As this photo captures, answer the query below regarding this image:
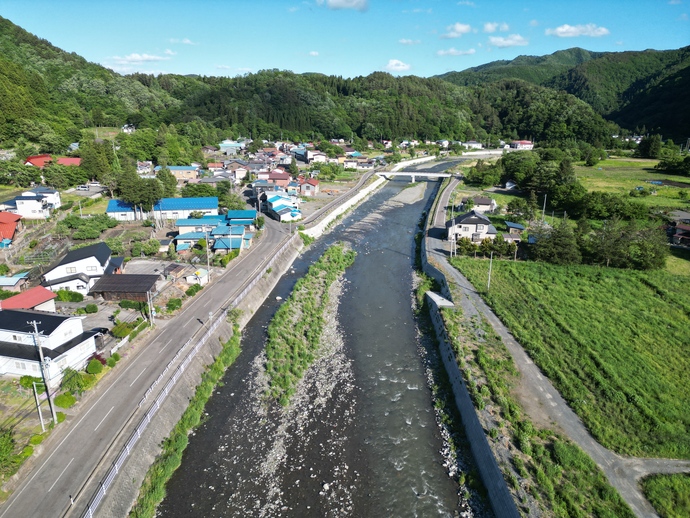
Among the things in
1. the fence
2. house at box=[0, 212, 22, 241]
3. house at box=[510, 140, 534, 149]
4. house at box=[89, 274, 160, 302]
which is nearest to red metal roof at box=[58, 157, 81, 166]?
house at box=[0, 212, 22, 241]

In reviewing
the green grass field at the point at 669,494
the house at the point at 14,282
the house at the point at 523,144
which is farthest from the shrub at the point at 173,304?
the house at the point at 523,144

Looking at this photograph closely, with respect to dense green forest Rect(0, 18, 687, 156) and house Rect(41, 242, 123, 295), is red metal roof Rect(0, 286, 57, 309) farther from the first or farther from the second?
dense green forest Rect(0, 18, 687, 156)

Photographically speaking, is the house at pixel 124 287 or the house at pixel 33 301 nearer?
the house at pixel 33 301

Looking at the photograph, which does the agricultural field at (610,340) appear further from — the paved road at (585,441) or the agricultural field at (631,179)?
the agricultural field at (631,179)

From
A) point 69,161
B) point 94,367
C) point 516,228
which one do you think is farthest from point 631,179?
point 69,161

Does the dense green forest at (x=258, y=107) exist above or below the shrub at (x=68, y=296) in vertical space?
above

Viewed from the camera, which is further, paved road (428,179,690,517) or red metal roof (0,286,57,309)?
red metal roof (0,286,57,309)

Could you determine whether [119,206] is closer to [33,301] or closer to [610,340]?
[33,301]
